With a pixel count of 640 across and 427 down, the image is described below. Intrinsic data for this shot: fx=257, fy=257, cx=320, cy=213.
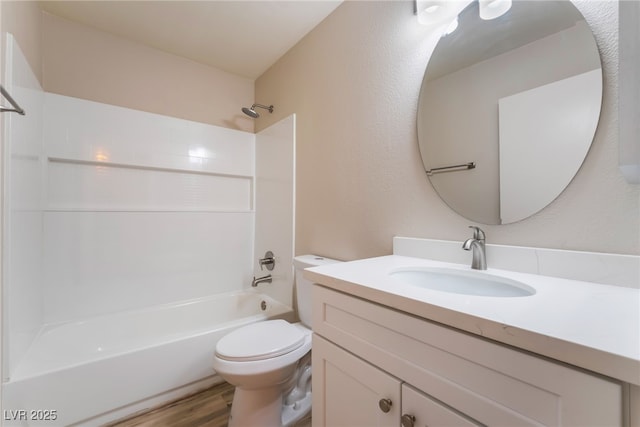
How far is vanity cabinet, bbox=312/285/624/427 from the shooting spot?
1.29 feet

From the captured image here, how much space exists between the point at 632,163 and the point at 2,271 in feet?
6.97

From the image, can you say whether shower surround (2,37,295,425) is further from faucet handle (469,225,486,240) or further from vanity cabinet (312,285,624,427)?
faucet handle (469,225,486,240)

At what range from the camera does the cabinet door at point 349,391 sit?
64 cm

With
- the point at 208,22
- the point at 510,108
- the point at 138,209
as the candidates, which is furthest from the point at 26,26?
the point at 510,108

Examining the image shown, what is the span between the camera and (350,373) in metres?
0.74

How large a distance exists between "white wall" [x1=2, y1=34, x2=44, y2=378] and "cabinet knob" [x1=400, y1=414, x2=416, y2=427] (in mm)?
1581

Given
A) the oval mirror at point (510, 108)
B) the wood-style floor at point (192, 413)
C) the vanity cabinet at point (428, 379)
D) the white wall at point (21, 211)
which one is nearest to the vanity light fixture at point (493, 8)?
the oval mirror at point (510, 108)

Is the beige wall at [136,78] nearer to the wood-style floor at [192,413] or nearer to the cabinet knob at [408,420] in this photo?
the wood-style floor at [192,413]

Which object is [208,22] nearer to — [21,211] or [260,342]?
[21,211]

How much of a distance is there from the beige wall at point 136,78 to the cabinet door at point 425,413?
2.41 meters

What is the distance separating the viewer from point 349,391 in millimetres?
743

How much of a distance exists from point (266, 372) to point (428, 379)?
829mm

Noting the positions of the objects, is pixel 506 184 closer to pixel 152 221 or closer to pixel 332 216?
pixel 332 216

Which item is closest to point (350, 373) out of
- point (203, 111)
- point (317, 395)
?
point (317, 395)
